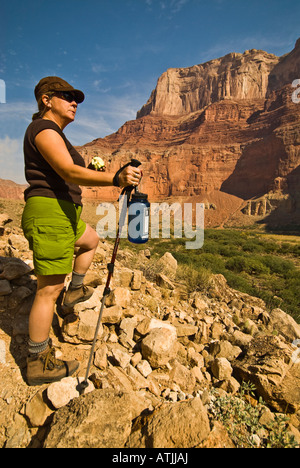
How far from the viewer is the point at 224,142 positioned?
68.5 meters

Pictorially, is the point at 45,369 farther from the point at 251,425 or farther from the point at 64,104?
the point at 64,104

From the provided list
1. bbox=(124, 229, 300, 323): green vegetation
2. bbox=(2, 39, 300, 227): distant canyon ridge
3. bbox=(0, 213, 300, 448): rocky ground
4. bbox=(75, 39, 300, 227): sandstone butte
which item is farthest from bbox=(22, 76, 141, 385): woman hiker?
bbox=(75, 39, 300, 227): sandstone butte

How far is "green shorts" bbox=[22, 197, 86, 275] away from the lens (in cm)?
169

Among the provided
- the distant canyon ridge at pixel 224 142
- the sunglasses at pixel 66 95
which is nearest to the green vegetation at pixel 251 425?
the sunglasses at pixel 66 95

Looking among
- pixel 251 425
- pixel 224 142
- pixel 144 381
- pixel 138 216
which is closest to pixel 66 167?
pixel 138 216

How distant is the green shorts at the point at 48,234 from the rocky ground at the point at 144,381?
86 centimetres

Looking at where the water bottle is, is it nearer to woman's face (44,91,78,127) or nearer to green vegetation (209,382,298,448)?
woman's face (44,91,78,127)

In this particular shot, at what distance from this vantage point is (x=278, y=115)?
62.4 metres

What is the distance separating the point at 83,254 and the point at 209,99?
4300 inches

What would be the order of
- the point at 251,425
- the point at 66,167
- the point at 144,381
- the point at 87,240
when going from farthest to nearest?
the point at 87,240, the point at 144,381, the point at 251,425, the point at 66,167

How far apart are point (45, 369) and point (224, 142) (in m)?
76.0
